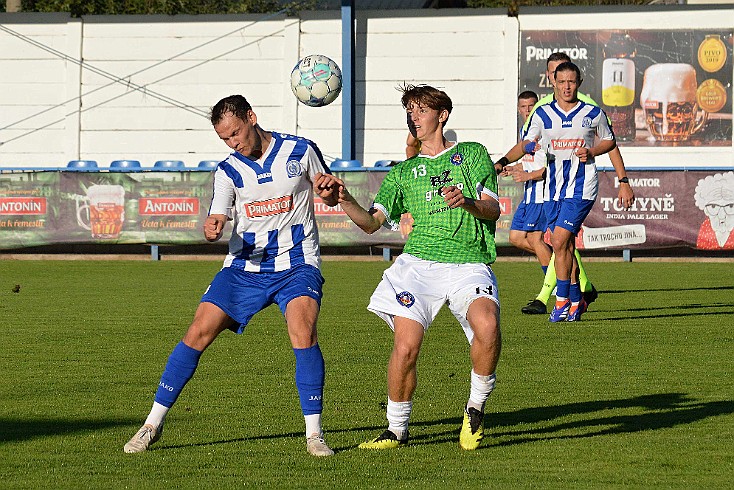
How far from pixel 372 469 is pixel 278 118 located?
93.6 ft

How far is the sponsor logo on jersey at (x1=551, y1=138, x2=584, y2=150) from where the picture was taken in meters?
12.4

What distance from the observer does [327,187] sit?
19.6 feet

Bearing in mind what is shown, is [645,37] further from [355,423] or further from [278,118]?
[355,423]

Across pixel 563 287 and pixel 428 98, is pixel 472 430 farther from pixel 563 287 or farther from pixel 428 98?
pixel 563 287

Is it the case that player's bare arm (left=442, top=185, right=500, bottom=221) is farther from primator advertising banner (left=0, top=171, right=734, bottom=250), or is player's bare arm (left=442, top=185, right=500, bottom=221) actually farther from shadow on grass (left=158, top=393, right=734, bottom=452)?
primator advertising banner (left=0, top=171, right=734, bottom=250)

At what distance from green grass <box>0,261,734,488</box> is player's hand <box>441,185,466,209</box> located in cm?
118

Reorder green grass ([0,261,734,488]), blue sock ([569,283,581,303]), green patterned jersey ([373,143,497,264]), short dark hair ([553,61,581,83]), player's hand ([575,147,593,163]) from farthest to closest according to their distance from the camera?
blue sock ([569,283,581,303]), player's hand ([575,147,593,163]), short dark hair ([553,61,581,83]), green patterned jersey ([373,143,497,264]), green grass ([0,261,734,488])

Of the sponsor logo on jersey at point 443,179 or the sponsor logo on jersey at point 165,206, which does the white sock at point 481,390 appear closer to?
the sponsor logo on jersey at point 443,179

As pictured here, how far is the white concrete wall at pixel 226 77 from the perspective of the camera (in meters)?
33.1

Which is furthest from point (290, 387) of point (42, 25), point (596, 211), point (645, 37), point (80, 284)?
point (42, 25)

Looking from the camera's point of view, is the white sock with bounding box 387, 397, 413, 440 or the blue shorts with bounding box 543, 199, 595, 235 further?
the blue shorts with bounding box 543, 199, 595, 235

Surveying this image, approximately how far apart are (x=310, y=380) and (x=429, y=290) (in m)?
0.74

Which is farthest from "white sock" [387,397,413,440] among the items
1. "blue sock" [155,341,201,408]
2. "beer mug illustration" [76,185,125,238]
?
"beer mug illustration" [76,185,125,238]

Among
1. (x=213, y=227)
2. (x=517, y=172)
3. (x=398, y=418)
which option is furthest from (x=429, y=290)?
(x=517, y=172)
